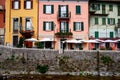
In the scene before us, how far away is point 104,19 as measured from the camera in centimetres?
7600

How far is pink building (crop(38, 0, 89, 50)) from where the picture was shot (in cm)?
7106

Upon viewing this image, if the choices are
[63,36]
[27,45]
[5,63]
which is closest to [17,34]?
[27,45]

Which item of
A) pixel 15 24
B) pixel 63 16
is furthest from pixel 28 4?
pixel 63 16

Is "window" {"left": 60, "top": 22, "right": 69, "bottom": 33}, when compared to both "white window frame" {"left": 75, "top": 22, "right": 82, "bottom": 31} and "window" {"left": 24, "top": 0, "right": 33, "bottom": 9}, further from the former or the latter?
"window" {"left": 24, "top": 0, "right": 33, "bottom": 9}

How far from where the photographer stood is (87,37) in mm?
72125

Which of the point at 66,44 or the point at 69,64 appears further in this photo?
the point at 66,44

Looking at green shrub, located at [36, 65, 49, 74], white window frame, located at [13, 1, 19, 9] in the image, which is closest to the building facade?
white window frame, located at [13, 1, 19, 9]

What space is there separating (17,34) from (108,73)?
20.2 metres

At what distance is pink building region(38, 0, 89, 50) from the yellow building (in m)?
1.16

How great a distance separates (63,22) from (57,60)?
13813 millimetres

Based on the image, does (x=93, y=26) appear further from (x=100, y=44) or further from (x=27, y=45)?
(x=27, y=45)

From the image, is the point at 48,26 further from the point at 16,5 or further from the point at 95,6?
the point at 95,6

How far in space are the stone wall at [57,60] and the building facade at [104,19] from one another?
48.6ft

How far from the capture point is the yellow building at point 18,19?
71.2 meters
